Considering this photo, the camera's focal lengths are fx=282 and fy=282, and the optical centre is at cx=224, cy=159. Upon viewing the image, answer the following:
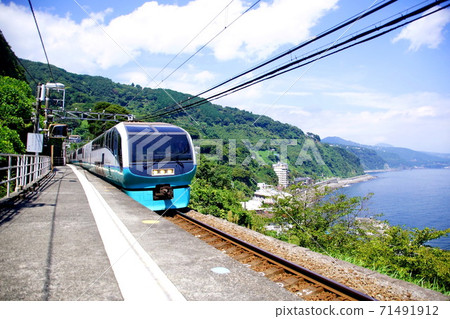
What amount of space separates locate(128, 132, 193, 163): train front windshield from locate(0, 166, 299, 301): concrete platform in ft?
9.70

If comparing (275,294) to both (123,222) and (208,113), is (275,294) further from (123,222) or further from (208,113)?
(208,113)

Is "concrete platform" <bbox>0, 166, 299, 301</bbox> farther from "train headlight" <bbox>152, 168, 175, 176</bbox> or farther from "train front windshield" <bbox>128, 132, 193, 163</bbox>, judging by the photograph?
"train front windshield" <bbox>128, 132, 193, 163</bbox>

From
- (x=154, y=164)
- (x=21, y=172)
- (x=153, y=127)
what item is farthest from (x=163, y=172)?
(x=21, y=172)

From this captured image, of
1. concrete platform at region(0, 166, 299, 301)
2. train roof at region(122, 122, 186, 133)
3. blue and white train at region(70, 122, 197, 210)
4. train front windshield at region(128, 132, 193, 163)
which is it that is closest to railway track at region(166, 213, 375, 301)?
concrete platform at region(0, 166, 299, 301)

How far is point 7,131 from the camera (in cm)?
1394

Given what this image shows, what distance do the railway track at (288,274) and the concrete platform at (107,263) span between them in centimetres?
73

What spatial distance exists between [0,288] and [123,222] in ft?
Answer: 11.3

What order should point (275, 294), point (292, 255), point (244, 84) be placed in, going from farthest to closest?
point (244, 84) < point (292, 255) < point (275, 294)

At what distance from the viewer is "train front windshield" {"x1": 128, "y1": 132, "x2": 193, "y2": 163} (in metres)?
9.14

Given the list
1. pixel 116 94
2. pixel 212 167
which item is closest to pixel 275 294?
pixel 212 167

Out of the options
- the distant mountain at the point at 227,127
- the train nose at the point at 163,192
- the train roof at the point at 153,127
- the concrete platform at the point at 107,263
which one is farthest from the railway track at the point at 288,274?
the distant mountain at the point at 227,127

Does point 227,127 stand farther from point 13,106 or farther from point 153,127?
point 153,127

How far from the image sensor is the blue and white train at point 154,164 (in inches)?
357

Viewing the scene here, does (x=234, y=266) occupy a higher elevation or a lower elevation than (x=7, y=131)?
lower
